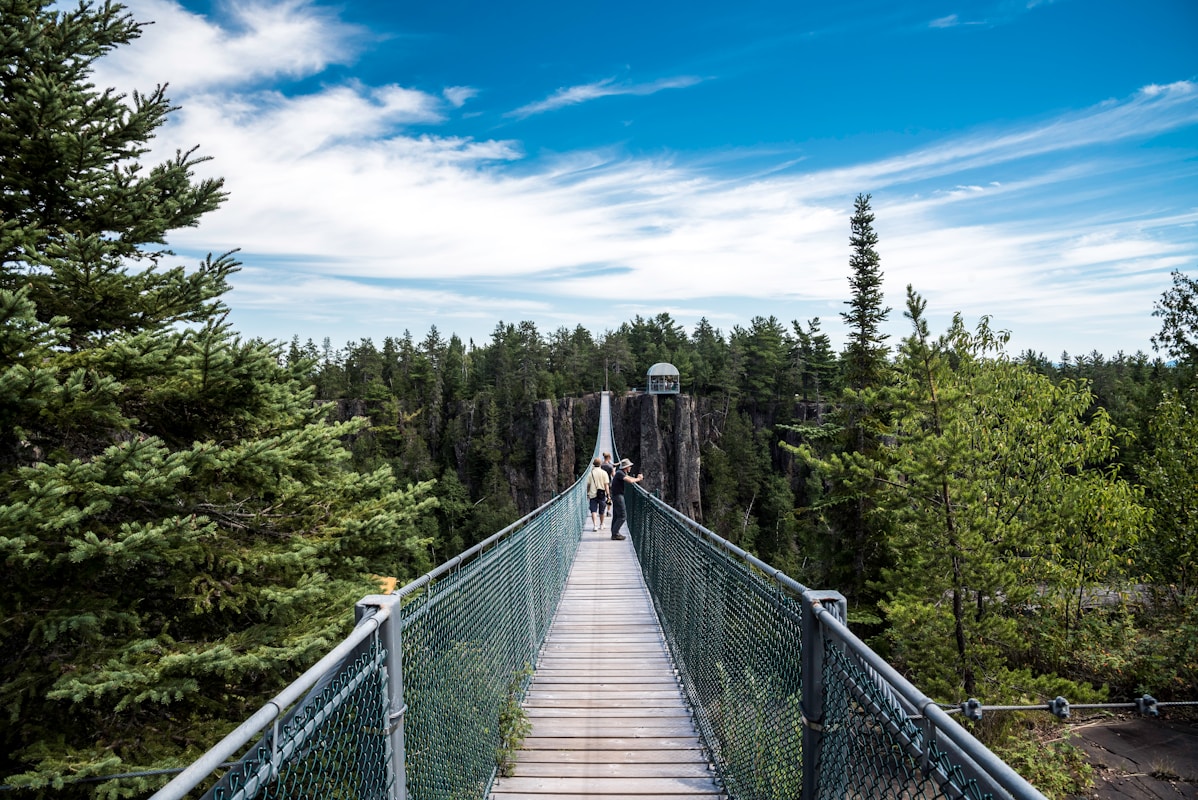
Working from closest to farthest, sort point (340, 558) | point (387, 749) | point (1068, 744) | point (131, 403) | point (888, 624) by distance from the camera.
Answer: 1. point (387, 749)
2. point (131, 403)
3. point (340, 558)
4. point (1068, 744)
5. point (888, 624)

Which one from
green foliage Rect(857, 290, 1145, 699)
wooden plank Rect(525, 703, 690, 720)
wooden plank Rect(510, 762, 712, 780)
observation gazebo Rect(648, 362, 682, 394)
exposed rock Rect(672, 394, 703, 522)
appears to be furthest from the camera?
observation gazebo Rect(648, 362, 682, 394)

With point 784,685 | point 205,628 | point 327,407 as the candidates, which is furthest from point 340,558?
point 784,685

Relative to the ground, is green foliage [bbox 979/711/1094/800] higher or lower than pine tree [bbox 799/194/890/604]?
lower

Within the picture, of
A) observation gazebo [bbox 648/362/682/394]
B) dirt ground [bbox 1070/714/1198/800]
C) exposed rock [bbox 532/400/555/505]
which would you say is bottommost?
dirt ground [bbox 1070/714/1198/800]

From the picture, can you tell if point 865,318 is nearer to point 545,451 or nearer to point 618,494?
point 618,494

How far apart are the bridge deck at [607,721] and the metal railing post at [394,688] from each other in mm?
1034

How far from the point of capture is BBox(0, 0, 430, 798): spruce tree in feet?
13.5

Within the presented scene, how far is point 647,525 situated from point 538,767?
4.33 m

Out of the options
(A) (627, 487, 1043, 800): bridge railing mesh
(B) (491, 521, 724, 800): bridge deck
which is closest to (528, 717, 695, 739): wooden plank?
(B) (491, 521, 724, 800): bridge deck

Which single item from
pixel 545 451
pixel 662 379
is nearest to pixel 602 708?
pixel 545 451

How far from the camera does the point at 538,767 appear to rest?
2994mm

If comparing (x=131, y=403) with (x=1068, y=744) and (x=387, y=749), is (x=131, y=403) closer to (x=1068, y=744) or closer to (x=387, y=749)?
(x=387, y=749)

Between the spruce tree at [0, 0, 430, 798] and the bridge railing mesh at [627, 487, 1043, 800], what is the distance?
126 inches

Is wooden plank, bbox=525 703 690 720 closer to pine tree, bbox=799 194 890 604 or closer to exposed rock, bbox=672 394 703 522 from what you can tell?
pine tree, bbox=799 194 890 604
